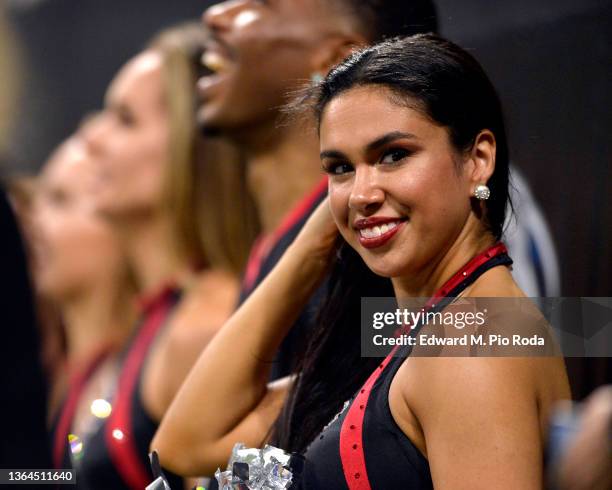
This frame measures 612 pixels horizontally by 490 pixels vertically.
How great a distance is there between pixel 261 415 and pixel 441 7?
805 millimetres

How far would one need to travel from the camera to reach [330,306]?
2047mm

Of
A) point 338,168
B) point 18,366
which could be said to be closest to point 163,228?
point 338,168

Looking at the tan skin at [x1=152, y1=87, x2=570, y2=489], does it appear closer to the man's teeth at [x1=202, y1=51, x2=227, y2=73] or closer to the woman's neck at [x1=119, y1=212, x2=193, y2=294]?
the man's teeth at [x1=202, y1=51, x2=227, y2=73]

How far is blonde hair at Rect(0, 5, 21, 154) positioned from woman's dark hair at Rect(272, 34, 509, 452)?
270 centimetres

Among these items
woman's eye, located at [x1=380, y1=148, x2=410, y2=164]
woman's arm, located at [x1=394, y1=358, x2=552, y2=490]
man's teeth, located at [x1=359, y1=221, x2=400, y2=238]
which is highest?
woman's eye, located at [x1=380, y1=148, x2=410, y2=164]

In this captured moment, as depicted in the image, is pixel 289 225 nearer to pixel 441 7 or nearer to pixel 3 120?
pixel 441 7

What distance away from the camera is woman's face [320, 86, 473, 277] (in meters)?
1.69

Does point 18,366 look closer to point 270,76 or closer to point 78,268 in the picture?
point 270,76

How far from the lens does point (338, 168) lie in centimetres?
179

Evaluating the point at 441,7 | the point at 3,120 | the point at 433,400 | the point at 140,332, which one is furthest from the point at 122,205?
the point at 433,400

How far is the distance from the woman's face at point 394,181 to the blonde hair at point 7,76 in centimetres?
290

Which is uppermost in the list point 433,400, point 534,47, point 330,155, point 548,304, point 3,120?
point 3,120

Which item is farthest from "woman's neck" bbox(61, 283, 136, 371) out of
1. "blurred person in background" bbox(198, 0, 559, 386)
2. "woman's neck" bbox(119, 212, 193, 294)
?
"blurred person in background" bbox(198, 0, 559, 386)

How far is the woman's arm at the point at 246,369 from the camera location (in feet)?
6.68
